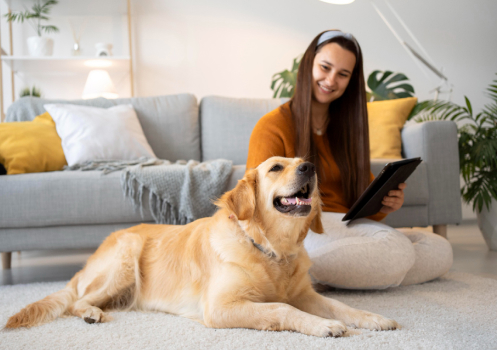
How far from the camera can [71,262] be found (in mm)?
2932

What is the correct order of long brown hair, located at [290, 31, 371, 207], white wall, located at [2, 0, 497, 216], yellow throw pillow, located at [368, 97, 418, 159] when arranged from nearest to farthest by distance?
long brown hair, located at [290, 31, 371, 207]
yellow throw pillow, located at [368, 97, 418, 159]
white wall, located at [2, 0, 497, 216]

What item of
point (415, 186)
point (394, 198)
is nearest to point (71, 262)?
point (394, 198)

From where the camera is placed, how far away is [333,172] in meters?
1.89

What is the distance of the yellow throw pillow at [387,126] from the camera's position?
284 cm

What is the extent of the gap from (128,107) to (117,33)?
5.77 feet

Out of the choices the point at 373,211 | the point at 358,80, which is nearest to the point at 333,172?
the point at 373,211

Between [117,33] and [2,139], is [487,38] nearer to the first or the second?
[117,33]

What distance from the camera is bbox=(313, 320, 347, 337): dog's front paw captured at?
1067 mm

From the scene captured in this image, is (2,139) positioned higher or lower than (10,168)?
higher

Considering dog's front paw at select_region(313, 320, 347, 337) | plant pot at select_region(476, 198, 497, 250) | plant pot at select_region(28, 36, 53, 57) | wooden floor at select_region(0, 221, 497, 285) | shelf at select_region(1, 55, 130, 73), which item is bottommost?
wooden floor at select_region(0, 221, 497, 285)

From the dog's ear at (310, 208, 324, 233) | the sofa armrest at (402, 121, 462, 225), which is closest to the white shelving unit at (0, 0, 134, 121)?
the sofa armrest at (402, 121, 462, 225)

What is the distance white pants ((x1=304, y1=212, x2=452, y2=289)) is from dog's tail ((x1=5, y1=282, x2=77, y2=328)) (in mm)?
954

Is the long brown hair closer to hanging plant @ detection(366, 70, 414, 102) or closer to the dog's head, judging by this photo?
the dog's head

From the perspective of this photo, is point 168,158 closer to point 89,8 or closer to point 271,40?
point 271,40
